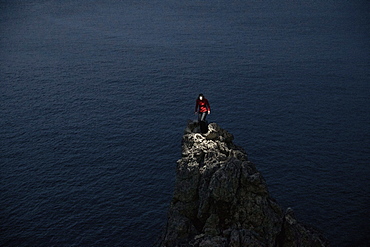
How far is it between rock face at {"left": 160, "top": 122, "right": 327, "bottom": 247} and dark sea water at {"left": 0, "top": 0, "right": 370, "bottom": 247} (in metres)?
21.7

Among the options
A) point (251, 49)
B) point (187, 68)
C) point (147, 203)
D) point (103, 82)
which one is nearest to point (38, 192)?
point (147, 203)

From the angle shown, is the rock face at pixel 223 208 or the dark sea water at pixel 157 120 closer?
the rock face at pixel 223 208

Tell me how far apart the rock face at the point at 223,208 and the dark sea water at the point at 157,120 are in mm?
21738

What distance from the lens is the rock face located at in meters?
42.2

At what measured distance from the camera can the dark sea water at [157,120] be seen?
2830 inches

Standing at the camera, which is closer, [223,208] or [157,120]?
[223,208]

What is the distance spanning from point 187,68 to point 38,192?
242 ft

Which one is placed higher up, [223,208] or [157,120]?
[223,208]

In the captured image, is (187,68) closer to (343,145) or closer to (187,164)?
(343,145)

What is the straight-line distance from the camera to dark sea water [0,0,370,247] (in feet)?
236

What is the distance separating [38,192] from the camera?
78688 mm

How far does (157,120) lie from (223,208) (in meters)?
63.7

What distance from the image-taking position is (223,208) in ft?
142

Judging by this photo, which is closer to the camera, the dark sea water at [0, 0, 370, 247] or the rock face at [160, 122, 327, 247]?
the rock face at [160, 122, 327, 247]
